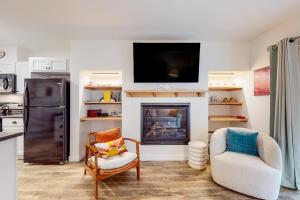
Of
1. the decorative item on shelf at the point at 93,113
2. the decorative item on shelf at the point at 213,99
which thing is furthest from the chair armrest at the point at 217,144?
the decorative item on shelf at the point at 93,113

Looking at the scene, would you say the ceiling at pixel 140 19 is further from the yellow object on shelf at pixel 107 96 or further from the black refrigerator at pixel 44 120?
the yellow object on shelf at pixel 107 96

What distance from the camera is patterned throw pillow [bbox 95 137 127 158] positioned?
112 inches

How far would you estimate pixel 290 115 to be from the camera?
2607mm

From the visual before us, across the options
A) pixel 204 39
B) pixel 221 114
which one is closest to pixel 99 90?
pixel 204 39

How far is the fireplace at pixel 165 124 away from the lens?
12.7 feet

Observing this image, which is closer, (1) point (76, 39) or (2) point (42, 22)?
(2) point (42, 22)

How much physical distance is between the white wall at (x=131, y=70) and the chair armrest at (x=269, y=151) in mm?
1218

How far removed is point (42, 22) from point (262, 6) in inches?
129

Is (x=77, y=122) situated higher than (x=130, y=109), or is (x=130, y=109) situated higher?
(x=130, y=109)

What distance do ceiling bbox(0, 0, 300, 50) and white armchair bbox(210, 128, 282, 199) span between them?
183cm

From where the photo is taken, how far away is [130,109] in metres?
3.84

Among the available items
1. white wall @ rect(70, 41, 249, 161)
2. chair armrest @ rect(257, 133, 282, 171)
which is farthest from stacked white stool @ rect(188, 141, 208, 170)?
chair armrest @ rect(257, 133, 282, 171)

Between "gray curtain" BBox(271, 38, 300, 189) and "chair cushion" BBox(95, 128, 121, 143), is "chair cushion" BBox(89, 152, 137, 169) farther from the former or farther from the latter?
"gray curtain" BBox(271, 38, 300, 189)

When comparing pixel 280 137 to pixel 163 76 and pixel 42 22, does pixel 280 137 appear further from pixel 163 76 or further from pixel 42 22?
pixel 42 22
